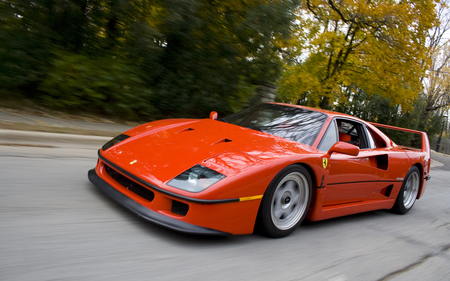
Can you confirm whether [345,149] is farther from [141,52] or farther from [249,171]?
[141,52]

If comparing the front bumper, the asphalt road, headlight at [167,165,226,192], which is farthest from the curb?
headlight at [167,165,226,192]

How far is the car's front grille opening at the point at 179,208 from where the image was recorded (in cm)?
243

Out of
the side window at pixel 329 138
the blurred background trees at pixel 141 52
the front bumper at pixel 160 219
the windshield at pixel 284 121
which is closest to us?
the front bumper at pixel 160 219

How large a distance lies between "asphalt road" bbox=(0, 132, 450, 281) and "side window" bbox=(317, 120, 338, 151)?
77cm

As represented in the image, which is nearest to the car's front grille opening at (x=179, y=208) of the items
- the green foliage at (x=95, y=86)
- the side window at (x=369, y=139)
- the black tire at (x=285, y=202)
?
the black tire at (x=285, y=202)

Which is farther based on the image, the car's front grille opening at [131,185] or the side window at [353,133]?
the side window at [353,133]

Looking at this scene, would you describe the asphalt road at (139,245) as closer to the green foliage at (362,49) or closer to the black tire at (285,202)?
the black tire at (285,202)

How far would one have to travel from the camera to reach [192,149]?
2.88 m

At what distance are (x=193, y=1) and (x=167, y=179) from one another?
4.98 metres

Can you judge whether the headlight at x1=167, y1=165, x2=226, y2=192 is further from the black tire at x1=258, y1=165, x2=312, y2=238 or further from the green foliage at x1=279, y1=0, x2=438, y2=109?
the green foliage at x1=279, y1=0, x2=438, y2=109

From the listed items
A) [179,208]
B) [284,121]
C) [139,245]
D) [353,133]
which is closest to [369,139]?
[353,133]

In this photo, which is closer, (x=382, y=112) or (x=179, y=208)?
(x=179, y=208)

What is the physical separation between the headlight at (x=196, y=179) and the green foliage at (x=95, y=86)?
4541mm

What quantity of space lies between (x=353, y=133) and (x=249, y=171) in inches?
86.9
